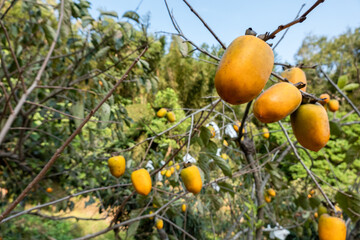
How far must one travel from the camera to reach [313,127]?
0.33m

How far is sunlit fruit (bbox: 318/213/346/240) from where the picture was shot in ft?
1.68

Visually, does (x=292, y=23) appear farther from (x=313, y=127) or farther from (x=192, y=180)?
(x=192, y=180)

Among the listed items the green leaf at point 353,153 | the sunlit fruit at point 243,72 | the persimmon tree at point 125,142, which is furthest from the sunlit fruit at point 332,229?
the green leaf at point 353,153

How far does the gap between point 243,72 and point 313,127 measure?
15 cm

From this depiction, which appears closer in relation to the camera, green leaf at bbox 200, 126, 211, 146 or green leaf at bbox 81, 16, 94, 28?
green leaf at bbox 200, 126, 211, 146

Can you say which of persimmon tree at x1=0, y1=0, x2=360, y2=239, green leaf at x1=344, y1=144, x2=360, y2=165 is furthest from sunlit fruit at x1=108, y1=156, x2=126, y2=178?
green leaf at x1=344, y1=144, x2=360, y2=165

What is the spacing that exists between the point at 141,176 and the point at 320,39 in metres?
12.7

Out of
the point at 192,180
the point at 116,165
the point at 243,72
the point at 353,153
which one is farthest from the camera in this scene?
the point at 353,153

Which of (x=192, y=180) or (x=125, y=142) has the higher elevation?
(x=192, y=180)

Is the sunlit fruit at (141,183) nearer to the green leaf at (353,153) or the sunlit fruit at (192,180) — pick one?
the sunlit fruit at (192,180)

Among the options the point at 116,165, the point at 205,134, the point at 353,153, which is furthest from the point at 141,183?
the point at 353,153

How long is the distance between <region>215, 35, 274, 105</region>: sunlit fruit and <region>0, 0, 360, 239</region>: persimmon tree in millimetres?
48

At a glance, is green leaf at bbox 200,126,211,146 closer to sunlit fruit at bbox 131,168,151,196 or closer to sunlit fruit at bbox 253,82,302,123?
sunlit fruit at bbox 131,168,151,196

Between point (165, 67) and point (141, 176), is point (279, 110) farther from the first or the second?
point (165, 67)
